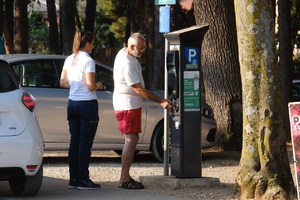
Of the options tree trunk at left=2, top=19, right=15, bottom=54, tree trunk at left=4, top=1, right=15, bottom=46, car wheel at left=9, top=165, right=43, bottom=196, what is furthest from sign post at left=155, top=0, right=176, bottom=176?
tree trunk at left=4, top=1, right=15, bottom=46

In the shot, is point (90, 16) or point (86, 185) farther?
point (90, 16)

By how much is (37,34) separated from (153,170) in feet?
209

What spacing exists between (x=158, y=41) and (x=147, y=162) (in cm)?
690

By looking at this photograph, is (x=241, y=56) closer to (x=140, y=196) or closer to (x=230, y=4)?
(x=140, y=196)

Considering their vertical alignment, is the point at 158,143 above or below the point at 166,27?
below

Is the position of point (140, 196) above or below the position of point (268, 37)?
below

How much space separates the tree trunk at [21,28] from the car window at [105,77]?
1518cm

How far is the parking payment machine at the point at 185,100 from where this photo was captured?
30.4ft

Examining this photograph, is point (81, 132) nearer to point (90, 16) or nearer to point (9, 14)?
point (90, 16)

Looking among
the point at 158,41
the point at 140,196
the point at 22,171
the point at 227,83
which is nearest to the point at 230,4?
the point at 227,83

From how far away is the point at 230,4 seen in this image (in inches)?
555

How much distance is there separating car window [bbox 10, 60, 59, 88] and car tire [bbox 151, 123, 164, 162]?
1746 millimetres

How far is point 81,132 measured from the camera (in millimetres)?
9078

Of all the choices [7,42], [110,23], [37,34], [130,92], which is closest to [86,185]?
[130,92]
